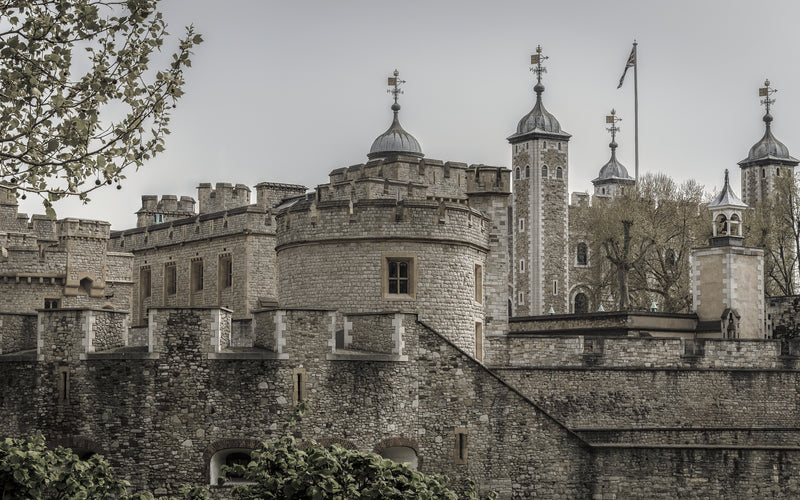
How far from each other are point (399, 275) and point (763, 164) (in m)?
59.6

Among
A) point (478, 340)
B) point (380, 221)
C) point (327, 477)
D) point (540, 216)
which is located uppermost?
point (540, 216)

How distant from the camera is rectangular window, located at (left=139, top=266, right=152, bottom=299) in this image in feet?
183

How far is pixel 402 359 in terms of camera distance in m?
33.0

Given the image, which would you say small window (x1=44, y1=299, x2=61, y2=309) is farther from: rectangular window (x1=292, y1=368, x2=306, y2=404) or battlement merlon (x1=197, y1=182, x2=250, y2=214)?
rectangular window (x1=292, y1=368, x2=306, y2=404)

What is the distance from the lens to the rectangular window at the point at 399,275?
1451 inches

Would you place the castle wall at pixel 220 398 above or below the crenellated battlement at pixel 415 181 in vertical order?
below

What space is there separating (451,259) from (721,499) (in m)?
8.54

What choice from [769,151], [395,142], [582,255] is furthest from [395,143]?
[769,151]

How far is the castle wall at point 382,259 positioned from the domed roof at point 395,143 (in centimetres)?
2175

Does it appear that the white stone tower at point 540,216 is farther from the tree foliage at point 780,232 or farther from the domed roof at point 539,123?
the tree foliage at point 780,232

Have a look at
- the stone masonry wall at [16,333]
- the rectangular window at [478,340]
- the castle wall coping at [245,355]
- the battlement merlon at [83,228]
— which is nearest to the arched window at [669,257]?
the battlement merlon at [83,228]

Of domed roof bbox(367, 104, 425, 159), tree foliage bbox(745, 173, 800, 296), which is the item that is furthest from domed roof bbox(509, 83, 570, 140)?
domed roof bbox(367, 104, 425, 159)

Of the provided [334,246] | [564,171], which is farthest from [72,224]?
[564,171]

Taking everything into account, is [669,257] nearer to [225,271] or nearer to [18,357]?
[225,271]
